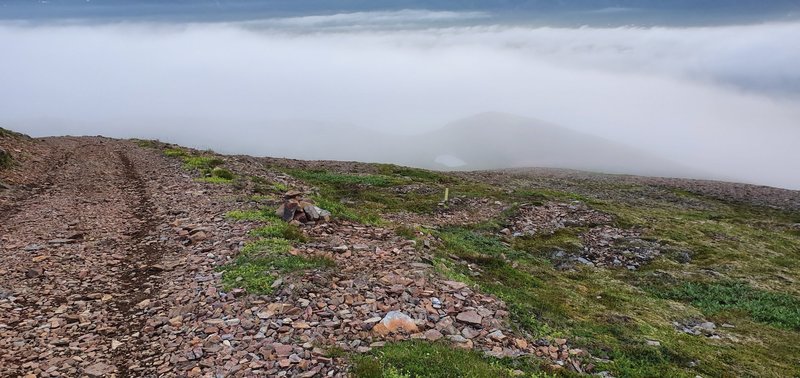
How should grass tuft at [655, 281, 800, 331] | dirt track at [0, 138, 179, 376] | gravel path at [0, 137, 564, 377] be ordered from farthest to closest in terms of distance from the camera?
grass tuft at [655, 281, 800, 331] < dirt track at [0, 138, 179, 376] < gravel path at [0, 137, 564, 377]

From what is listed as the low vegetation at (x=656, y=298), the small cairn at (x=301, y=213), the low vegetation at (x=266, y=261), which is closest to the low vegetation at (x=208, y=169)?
the small cairn at (x=301, y=213)

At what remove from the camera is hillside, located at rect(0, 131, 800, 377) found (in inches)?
384

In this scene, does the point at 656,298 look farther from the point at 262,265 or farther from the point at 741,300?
the point at 262,265

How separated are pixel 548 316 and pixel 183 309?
9929 mm

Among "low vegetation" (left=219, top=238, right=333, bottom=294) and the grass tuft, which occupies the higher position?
"low vegetation" (left=219, top=238, right=333, bottom=294)

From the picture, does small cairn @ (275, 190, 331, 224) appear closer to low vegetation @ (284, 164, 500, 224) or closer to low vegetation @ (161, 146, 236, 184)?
low vegetation @ (284, 164, 500, 224)

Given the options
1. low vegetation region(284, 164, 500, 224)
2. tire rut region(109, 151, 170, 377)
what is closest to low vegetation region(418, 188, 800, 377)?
low vegetation region(284, 164, 500, 224)

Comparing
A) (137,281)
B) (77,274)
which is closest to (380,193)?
(137,281)

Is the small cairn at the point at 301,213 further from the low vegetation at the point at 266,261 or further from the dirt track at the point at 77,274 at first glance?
the dirt track at the point at 77,274

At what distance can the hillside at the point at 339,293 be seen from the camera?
974 centimetres

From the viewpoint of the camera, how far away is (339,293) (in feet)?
40.6

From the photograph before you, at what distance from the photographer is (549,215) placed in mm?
34438

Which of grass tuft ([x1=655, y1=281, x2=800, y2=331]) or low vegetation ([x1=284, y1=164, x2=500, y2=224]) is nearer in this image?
grass tuft ([x1=655, y1=281, x2=800, y2=331])

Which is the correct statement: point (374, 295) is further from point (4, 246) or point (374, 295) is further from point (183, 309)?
point (4, 246)
